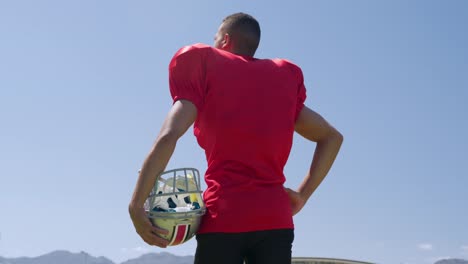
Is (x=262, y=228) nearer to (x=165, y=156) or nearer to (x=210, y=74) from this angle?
(x=165, y=156)

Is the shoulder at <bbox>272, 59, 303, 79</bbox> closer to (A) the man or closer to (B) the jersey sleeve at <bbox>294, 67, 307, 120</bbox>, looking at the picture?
(B) the jersey sleeve at <bbox>294, 67, 307, 120</bbox>

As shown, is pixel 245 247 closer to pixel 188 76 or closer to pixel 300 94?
pixel 188 76

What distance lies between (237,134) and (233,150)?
0.36ft

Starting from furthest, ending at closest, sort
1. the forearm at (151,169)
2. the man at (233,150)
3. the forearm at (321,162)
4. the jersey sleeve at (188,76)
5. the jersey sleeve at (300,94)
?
1. the forearm at (321,162)
2. the jersey sleeve at (300,94)
3. the jersey sleeve at (188,76)
4. the man at (233,150)
5. the forearm at (151,169)

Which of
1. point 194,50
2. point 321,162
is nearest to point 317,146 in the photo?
point 321,162

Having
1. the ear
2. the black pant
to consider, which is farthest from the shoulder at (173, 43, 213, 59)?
the black pant

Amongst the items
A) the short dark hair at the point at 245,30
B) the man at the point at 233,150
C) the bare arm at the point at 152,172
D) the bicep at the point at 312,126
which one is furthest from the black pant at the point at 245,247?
the short dark hair at the point at 245,30

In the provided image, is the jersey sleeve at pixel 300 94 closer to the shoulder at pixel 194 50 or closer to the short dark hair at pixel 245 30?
the short dark hair at pixel 245 30

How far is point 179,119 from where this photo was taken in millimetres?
4211

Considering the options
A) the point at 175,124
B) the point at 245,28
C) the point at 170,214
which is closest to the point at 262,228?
the point at 170,214

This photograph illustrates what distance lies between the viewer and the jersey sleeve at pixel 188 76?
4.34 m

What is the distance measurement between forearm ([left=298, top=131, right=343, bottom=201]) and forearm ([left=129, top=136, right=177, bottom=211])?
137cm

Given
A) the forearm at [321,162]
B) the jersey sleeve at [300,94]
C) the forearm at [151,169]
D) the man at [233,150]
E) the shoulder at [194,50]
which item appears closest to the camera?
the forearm at [151,169]

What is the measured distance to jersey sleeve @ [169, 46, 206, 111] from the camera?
4.34m
